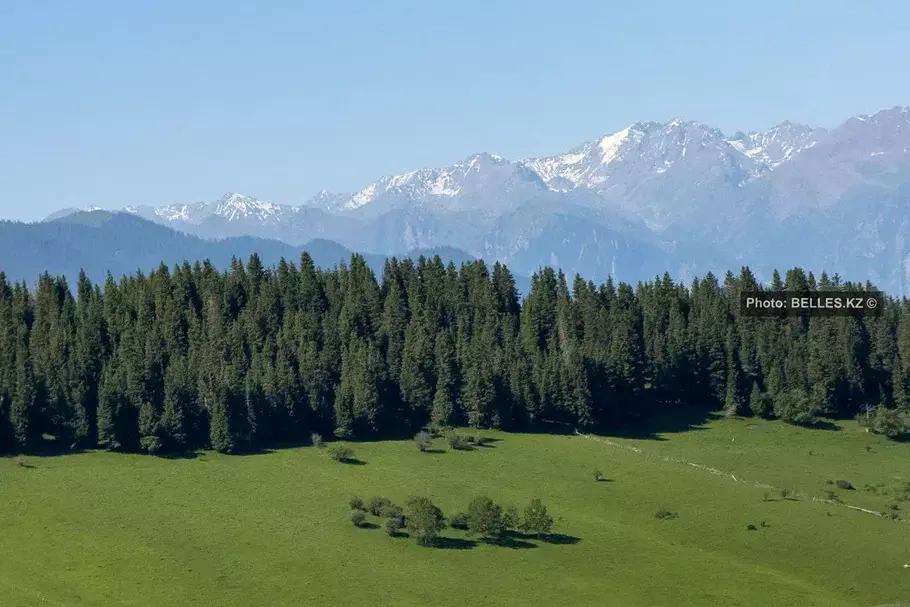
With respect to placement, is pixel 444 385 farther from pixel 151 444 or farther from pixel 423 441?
pixel 151 444

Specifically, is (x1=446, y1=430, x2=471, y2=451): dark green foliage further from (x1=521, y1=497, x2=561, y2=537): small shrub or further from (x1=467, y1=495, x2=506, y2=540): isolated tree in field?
(x1=467, y1=495, x2=506, y2=540): isolated tree in field

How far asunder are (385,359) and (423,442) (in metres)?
26.1

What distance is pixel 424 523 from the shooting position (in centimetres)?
11956

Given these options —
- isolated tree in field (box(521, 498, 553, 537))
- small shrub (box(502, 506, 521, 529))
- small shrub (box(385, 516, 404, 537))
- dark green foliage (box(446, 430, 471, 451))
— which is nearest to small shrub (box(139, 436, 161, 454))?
dark green foliage (box(446, 430, 471, 451))

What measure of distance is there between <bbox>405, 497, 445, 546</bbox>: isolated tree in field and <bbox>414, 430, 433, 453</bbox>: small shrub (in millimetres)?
30218

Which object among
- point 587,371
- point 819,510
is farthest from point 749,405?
point 819,510

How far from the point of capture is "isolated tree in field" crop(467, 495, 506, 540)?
121625 mm

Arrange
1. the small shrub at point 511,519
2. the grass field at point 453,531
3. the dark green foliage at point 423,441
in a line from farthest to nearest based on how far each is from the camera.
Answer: the dark green foliage at point 423,441, the small shrub at point 511,519, the grass field at point 453,531

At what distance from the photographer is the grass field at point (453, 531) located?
108m

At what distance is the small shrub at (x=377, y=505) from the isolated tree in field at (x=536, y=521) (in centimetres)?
1353

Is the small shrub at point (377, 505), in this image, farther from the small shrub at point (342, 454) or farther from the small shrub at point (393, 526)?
the small shrub at point (342, 454)

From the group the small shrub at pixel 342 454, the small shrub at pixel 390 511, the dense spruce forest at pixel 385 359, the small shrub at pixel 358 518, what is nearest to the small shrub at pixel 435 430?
the dense spruce forest at pixel 385 359

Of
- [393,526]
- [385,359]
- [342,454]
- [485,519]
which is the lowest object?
[393,526]

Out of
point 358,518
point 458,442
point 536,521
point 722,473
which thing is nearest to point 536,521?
point 536,521
